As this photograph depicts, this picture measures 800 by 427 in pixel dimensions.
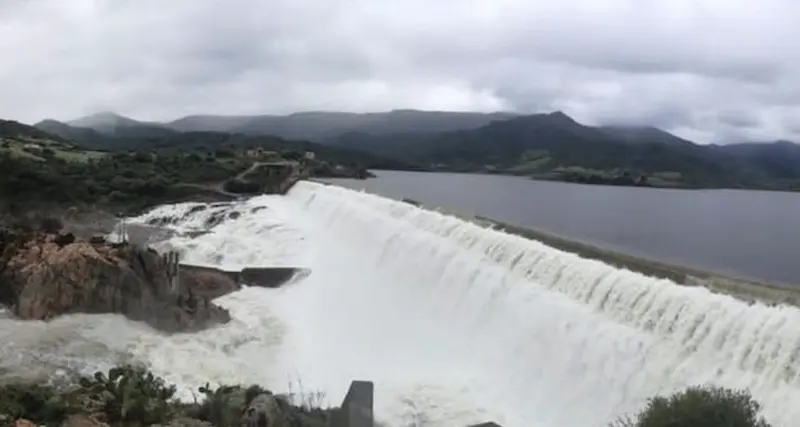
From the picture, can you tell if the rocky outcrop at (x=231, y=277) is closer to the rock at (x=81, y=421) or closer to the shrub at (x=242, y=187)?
the rock at (x=81, y=421)

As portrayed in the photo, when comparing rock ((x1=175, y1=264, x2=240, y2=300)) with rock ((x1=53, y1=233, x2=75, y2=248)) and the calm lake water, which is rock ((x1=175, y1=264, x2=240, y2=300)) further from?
the calm lake water

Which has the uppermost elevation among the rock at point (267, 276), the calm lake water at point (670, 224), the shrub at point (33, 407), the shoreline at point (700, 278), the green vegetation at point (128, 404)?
the shoreline at point (700, 278)

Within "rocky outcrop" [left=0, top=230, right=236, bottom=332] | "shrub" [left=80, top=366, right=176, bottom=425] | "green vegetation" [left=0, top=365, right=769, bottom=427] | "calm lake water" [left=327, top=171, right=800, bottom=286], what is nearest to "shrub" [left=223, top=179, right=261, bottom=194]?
"calm lake water" [left=327, top=171, right=800, bottom=286]

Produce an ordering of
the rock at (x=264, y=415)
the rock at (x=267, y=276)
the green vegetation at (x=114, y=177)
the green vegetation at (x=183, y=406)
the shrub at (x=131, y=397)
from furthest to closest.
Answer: the green vegetation at (x=114, y=177) → the rock at (x=267, y=276) → the rock at (x=264, y=415) → the shrub at (x=131, y=397) → the green vegetation at (x=183, y=406)

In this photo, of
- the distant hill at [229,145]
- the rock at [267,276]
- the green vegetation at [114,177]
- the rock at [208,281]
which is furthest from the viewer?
the distant hill at [229,145]

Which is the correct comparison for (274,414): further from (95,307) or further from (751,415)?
(95,307)

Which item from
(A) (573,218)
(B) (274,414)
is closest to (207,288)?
(B) (274,414)

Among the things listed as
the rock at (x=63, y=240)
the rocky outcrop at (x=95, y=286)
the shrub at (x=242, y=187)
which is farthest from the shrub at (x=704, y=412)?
the shrub at (x=242, y=187)
